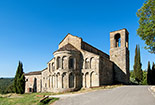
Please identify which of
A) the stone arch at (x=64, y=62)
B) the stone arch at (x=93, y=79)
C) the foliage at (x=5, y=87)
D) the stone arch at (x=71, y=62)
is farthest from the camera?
the foliage at (x=5, y=87)

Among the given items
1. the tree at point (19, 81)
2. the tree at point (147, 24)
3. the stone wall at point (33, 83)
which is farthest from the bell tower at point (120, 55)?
the tree at point (19, 81)

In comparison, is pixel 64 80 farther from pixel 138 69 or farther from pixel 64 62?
pixel 138 69

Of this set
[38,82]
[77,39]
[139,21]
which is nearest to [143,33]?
[139,21]

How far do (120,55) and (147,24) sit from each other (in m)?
19.2

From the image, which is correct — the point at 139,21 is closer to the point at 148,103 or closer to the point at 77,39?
the point at 148,103

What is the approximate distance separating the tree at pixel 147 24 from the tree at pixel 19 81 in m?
26.8

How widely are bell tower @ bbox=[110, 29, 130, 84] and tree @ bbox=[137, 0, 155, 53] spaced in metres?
17.0

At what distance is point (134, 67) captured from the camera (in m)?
39.6

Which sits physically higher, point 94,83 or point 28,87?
point 94,83

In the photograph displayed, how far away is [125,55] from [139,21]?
17736 millimetres

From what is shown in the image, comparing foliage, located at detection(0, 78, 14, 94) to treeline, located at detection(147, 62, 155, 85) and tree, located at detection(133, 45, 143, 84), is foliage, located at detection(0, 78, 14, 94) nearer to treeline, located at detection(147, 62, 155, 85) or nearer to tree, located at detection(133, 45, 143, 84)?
tree, located at detection(133, 45, 143, 84)

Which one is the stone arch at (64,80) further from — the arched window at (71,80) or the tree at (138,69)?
the tree at (138,69)

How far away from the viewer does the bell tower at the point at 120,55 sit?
3159 centimetres

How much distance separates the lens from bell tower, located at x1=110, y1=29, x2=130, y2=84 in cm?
3159
